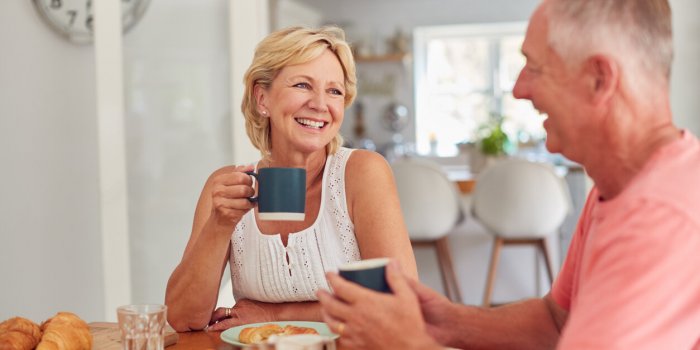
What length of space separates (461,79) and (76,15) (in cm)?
630

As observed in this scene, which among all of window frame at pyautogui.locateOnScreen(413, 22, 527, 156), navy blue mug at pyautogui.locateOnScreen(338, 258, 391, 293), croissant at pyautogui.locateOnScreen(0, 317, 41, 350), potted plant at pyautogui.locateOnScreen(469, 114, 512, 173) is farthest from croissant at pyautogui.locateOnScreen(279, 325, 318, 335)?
window frame at pyautogui.locateOnScreen(413, 22, 527, 156)

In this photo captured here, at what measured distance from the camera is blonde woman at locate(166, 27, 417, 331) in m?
1.76

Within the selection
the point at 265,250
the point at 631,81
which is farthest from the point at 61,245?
the point at 631,81

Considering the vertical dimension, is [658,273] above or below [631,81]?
below

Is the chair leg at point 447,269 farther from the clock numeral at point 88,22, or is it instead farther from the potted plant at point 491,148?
the clock numeral at point 88,22

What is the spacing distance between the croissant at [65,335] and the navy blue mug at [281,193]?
0.34 meters

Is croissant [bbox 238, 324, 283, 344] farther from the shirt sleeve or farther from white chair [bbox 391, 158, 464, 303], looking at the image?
white chair [bbox 391, 158, 464, 303]

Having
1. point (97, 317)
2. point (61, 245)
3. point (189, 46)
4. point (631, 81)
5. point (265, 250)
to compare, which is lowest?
point (97, 317)

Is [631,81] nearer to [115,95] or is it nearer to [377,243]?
[377,243]

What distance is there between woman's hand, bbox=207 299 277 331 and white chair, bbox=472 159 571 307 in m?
3.12

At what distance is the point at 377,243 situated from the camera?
1816 mm

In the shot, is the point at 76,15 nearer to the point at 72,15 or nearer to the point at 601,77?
the point at 72,15

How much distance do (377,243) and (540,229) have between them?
313cm

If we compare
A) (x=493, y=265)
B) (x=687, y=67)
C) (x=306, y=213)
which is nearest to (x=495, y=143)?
(x=493, y=265)
